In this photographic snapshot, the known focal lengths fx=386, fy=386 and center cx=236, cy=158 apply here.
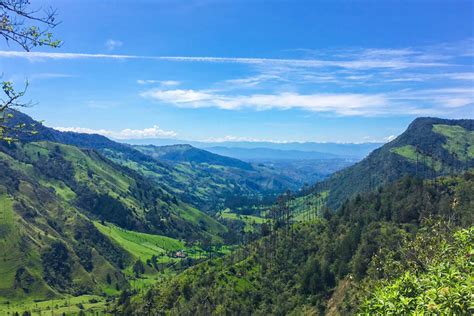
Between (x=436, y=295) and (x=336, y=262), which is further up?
(x=436, y=295)

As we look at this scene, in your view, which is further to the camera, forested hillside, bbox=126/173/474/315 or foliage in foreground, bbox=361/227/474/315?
forested hillside, bbox=126/173/474/315

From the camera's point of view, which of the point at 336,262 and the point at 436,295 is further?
the point at 336,262

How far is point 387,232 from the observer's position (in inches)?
6014

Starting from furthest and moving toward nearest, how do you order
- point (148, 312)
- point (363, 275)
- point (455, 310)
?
point (148, 312)
point (363, 275)
point (455, 310)

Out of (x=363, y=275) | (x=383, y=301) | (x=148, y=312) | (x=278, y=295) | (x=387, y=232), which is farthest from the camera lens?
(x=148, y=312)

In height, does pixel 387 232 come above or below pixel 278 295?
above

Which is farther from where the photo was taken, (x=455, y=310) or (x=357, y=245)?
(x=357, y=245)

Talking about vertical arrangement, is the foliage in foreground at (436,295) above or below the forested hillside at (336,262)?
above

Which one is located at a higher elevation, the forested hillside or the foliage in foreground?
the foliage in foreground

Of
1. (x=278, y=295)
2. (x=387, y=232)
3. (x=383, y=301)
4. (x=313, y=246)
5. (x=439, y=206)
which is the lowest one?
(x=278, y=295)

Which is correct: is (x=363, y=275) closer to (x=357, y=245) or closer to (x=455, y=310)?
(x=357, y=245)

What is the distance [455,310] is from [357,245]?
153m

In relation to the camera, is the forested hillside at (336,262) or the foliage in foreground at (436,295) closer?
the foliage in foreground at (436,295)

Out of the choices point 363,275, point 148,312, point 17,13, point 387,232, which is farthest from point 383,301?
point 148,312
